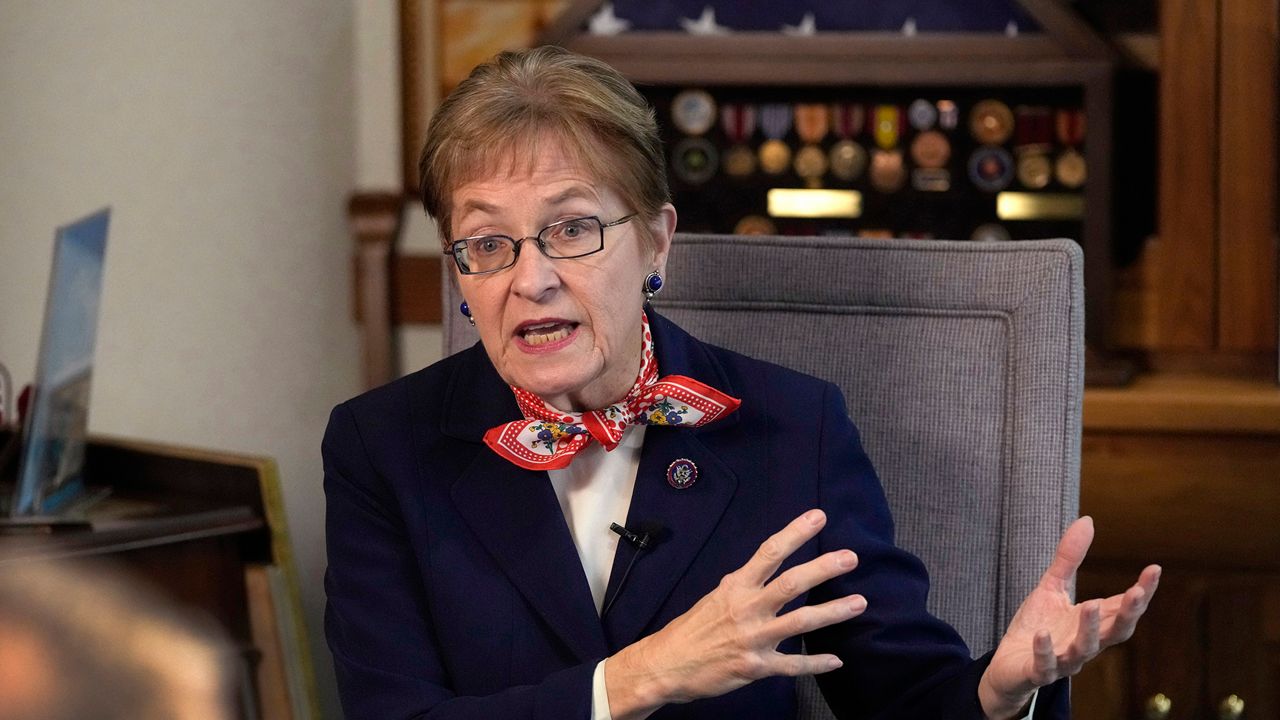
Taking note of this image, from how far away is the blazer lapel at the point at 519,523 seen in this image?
1.41m

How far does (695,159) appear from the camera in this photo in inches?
110

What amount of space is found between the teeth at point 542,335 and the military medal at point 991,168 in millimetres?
1529

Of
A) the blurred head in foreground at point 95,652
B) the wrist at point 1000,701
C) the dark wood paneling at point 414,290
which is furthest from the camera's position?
the dark wood paneling at point 414,290

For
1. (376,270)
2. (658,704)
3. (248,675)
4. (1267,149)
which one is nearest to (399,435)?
(658,704)

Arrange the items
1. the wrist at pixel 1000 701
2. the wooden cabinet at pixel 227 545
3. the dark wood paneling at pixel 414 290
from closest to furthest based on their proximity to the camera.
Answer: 1. the wrist at pixel 1000 701
2. the wooden cabinet at pixel 227 545
3. the dark wood paneling at pixel 414 290

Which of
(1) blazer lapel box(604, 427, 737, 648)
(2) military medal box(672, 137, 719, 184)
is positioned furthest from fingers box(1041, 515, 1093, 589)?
(2) military medal box(672, 137, 719, 184)

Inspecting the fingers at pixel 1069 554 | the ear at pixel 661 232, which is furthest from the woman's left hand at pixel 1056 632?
the ear at pixel 661 232

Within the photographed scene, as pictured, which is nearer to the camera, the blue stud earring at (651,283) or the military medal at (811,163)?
the blue stud earring at (651,283)

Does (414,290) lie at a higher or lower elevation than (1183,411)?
higher

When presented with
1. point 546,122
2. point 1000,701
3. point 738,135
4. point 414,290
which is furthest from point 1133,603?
point 414,290

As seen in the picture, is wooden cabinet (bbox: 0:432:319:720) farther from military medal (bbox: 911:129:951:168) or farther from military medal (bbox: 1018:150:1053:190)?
military medal (bbox: 1018:150:1053:190)

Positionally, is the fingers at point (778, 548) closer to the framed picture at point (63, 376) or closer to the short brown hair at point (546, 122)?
the short brown hair at point (546, 122)

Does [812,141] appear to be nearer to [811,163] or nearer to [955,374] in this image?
[811,163]

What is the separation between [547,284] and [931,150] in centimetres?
154
